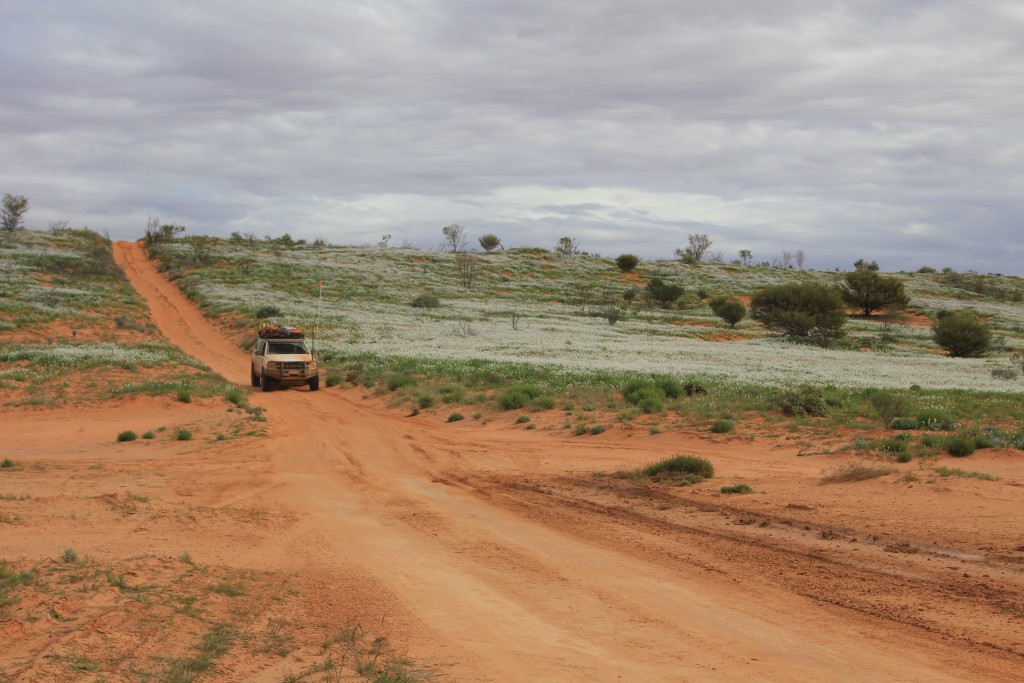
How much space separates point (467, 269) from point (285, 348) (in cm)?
5862

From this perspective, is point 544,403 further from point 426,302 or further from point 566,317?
point 426,302

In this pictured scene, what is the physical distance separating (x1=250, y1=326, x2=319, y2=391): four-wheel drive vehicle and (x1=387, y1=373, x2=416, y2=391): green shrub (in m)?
3.30

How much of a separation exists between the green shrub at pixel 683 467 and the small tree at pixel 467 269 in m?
66.0

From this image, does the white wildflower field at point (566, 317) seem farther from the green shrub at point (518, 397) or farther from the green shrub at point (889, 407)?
the green shrub at point (889, 407)

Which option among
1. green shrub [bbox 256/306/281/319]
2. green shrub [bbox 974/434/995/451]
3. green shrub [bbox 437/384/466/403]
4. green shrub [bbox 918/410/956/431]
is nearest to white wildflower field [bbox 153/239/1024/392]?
green shrub [bbox 256/306/281/319]

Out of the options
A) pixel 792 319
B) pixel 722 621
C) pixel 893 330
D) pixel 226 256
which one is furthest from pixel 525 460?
pixel 226 256

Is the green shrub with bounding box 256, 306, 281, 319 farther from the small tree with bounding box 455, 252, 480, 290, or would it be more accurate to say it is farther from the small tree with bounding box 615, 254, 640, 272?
the small tree with bounding box 615, 254, 640, 272

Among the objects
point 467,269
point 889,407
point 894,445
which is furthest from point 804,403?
point 467,269

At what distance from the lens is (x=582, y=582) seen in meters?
9.04

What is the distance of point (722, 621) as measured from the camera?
7.77m

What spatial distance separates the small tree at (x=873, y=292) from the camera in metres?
70.7

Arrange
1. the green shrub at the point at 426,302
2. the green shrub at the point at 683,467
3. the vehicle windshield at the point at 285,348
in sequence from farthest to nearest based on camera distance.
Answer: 1. the green shrub at the point at 426,302
2. the vehicle windshield at the point at 285,348
3. the green shrub at the point at 683,467

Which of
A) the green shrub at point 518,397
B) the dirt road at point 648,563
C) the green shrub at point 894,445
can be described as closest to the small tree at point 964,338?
the green shrub at point 518,397

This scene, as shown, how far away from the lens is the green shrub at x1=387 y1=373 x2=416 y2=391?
28.1m
